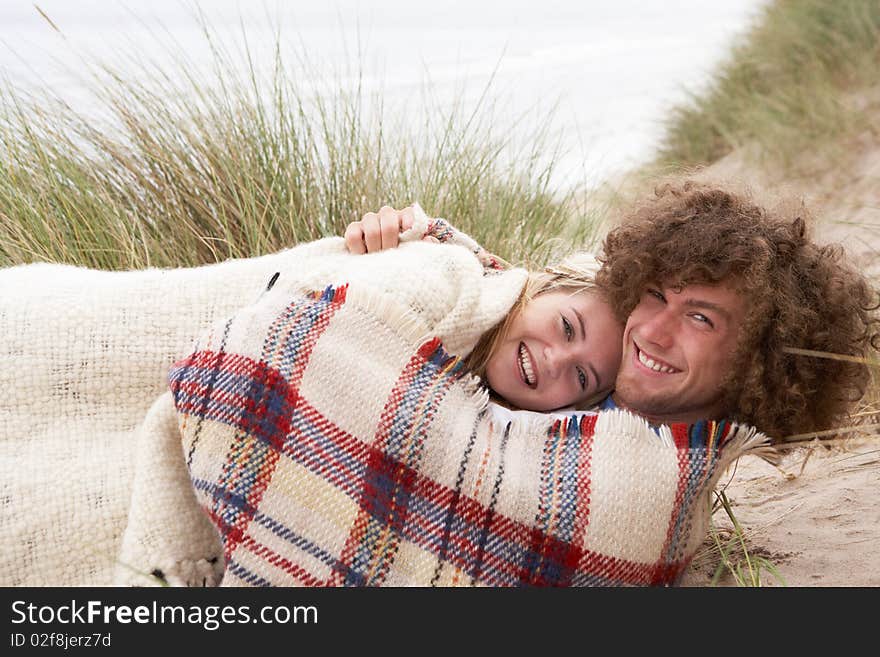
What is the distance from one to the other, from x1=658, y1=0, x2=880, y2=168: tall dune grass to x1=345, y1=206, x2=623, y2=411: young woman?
4570 millimetres

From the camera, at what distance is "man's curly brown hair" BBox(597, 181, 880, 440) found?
2.15 m

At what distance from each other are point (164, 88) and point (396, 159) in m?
0.92

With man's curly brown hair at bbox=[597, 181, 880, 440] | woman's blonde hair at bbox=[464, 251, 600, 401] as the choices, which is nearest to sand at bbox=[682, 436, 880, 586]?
man's curly brown hair at bbox=[597, 181, 880, 440]

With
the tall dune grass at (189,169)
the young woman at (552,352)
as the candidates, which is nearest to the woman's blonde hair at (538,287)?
the young woman at (552,352)

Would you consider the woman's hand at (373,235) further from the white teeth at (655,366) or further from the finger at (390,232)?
the white teeth at (655,366)

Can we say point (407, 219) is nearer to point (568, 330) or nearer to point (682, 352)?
point (568, 330)

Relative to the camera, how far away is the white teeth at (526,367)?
2.35 metres

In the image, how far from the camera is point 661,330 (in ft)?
7.28

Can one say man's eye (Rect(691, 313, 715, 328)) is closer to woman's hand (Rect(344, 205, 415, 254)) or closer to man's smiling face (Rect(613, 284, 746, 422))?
man's smiling face (Rect(613, 284, 746, 422))

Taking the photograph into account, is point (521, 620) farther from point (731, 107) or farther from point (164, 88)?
point (731, 107)

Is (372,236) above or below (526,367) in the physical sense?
above

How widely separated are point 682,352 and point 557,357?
0.30 meters

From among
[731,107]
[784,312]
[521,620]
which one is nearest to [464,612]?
[521,620]

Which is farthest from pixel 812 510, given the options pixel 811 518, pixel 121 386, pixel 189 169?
pixel 189 169
